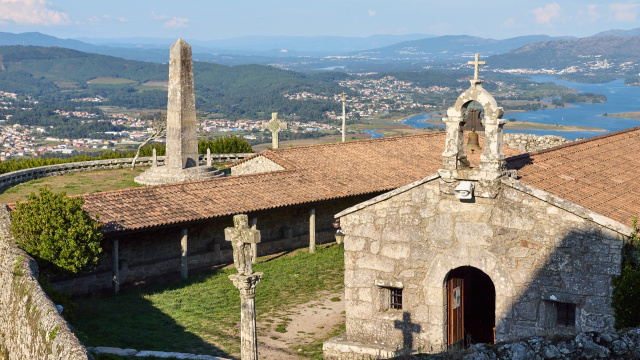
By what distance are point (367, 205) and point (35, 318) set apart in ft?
19.1

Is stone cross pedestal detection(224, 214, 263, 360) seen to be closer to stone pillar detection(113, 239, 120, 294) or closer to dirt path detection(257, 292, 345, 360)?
dirt path detection(257, 292, 345, 360)

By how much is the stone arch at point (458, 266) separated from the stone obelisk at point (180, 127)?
18.8 m

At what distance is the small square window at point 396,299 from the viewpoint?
13445mm

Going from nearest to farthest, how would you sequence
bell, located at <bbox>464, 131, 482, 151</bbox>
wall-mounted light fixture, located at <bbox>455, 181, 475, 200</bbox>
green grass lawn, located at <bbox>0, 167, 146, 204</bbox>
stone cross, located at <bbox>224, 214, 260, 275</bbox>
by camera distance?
stone cross, located at <bbox>224, 214, 260, 275</bbox> < wall-mounted light fixture, located at <bbox>455, 181, 475, 200</bbox> < bell, located at <bbox>464, 131, 482, 151</bbox> < green grass lawn, located at <bbox>0, 167, 146, 204</bbox>

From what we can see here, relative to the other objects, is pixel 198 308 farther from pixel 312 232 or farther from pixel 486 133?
pixel 486 133

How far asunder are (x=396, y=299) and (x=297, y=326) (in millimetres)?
3533

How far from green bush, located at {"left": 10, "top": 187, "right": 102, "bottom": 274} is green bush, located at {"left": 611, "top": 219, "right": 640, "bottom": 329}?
11.2m

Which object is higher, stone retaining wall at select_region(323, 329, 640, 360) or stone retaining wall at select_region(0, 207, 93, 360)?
stone retaining wall at select_region(323, 329, 640, 360)

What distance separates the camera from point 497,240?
40.1ft

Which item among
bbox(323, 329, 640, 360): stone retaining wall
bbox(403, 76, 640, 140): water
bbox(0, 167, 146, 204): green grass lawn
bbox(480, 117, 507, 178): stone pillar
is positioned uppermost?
bbox(480, 117, 507, 178): stone pillar

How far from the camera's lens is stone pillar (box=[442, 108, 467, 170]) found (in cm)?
1230

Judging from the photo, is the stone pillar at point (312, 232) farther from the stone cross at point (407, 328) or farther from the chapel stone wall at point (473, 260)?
the stone cross at point (407, 328)

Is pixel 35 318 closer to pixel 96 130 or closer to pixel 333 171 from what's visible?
pixel 333 171

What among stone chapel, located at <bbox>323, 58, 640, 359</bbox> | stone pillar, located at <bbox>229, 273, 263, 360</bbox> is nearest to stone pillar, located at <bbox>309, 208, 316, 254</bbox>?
stone chapel, located at <bbox>323, 58, 640, 359</bbox>
